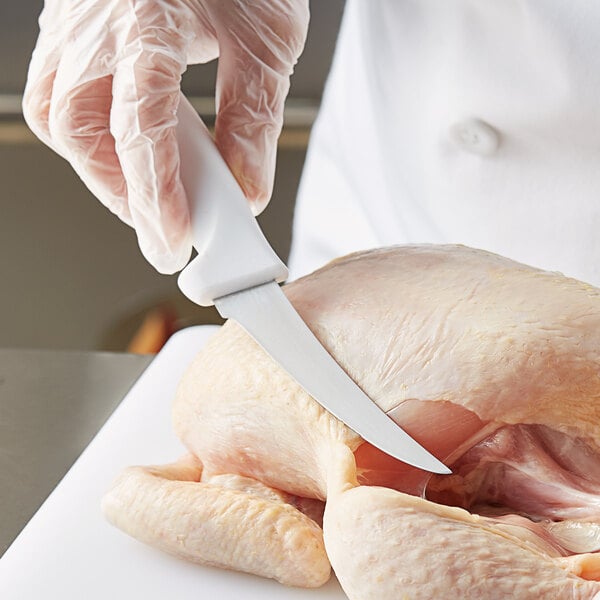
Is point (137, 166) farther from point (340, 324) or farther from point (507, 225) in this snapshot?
point (507, 225)

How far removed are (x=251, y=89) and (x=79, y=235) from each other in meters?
1.82

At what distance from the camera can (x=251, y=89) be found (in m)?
1.15

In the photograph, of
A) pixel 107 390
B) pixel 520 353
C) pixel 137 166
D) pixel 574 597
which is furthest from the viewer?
pixel 107 390

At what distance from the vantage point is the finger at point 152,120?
1.01 meters

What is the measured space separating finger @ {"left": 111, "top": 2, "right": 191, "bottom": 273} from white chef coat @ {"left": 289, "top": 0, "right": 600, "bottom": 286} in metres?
0.46

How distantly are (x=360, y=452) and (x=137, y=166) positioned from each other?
38cm

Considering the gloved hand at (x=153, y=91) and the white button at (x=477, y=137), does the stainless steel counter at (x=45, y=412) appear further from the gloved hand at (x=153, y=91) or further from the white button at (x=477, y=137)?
the white button at (x=477, y=137)

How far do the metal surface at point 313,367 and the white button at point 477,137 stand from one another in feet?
1.60

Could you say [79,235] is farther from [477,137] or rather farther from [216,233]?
[216,233]

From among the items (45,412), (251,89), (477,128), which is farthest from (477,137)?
(45,412)

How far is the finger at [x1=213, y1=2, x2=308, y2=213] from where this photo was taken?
1138 millimetres

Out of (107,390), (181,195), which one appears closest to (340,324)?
(181,195)

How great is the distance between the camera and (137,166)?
3.35ft

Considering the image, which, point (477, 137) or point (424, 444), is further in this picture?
point (477, 137)
